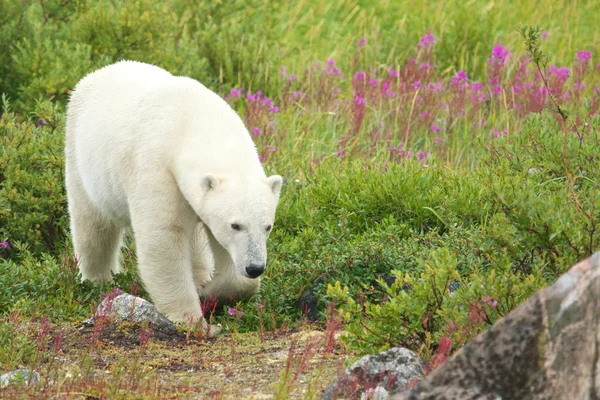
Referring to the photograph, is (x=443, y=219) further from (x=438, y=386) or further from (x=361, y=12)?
(x=361, y=12)

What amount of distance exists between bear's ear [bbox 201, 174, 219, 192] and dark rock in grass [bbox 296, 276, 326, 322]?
3.11 ft

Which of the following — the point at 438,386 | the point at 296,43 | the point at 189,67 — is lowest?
the point at 296,43

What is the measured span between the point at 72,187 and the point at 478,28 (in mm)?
6602

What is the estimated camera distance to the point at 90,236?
581 centimetres

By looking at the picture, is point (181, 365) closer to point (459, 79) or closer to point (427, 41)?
point (459, 79)

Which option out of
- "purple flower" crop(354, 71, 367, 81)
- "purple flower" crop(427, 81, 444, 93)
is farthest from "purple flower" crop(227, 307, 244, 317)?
"purple flower" crop(354, 71, 367, 81)

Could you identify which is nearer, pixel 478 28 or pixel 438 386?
pixel 438 386

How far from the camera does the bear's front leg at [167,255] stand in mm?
4879

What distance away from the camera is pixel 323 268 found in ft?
17.3

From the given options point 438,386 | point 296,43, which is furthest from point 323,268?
point 296,43

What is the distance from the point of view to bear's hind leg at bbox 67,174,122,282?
18.9 feet

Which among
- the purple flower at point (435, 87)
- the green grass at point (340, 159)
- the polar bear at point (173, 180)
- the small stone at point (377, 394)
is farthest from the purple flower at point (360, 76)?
the small stone at point (377, 394)

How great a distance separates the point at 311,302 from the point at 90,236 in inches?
60.5

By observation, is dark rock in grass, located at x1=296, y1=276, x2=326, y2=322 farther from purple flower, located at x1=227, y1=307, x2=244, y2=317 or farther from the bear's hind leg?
the bear's hind leg
